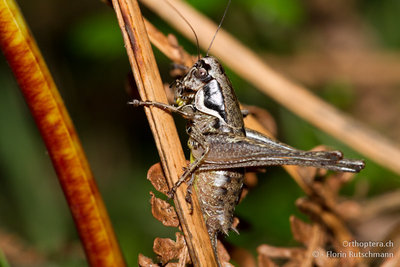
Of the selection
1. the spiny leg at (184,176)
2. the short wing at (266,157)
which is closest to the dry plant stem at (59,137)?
the spiny leg at (184,176)

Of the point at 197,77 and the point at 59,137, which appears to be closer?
the point at 59,137

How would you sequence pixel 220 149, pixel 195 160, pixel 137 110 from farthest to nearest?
pixel 137 110 → pixel 220 149 → pixel 195 160

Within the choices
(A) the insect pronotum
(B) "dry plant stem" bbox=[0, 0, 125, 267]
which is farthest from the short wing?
(B) "dry plant stem" bbox=[0, 0, 125, 267]

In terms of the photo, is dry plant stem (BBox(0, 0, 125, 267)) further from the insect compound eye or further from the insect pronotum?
the insect compound eye

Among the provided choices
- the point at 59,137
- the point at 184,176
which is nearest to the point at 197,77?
the point at 184,176

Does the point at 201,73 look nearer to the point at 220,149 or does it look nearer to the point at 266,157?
the point at 220,149

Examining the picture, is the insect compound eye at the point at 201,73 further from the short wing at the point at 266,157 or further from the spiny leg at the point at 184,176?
the spiny leg at the point at 184,176
